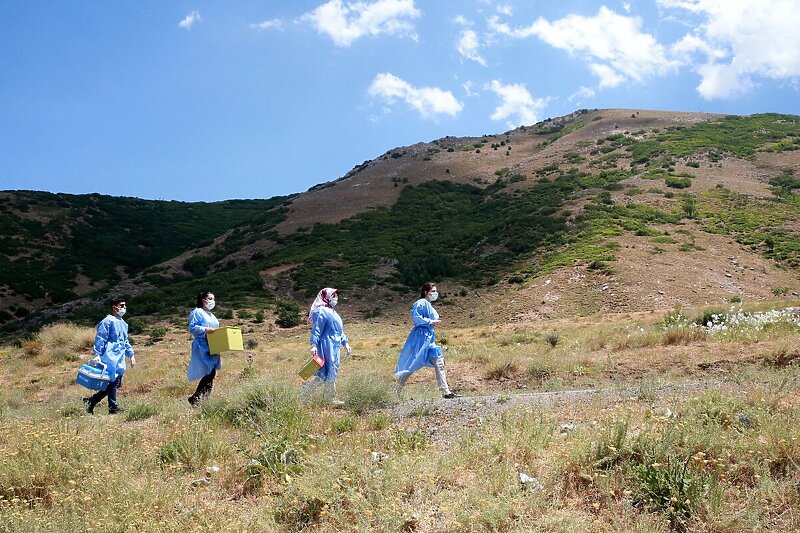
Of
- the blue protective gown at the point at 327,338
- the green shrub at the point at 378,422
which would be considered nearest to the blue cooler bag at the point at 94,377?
the blue protective gown at the point at 327,338

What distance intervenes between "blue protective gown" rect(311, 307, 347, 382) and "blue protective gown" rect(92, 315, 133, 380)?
329 centimetres

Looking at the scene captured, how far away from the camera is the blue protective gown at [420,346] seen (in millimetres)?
9094

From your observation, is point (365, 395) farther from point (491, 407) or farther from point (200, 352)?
point (200, 352)

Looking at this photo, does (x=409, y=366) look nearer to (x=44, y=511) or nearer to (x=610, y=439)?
(x=610, y=439)

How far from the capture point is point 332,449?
4902 millimetres

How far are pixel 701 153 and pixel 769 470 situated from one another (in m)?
52.3

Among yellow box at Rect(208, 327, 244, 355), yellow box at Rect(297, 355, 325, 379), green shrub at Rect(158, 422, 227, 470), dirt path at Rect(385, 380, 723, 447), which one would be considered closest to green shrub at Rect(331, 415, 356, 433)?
dirt path at Rect(385, 380, 723, 447)

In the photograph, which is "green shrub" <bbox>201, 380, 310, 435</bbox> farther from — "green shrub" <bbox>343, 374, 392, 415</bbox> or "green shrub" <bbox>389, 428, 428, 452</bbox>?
"green shrub" <bbox>389, 428, 428, 452</bbox>

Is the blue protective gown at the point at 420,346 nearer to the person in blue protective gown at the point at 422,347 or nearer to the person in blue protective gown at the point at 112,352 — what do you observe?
the person in blue protective gown at the point at 422,347

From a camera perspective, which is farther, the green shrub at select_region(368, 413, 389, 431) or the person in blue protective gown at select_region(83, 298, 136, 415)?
the person in blue protective gown at select_region(83, 298, 136, 415)

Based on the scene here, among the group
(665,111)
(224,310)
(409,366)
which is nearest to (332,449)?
(409,366)

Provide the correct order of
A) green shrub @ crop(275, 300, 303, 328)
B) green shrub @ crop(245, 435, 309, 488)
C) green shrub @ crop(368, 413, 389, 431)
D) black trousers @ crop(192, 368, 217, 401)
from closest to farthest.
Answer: green shrub @ crop(245, 435, 309, 488), green shrub @ crop(368, 413, 389, 431), black trousers @ crop(192, 368, 217, 401), green shrub @ crop(275, 300, 303, 328)

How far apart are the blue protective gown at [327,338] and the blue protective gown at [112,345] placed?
10.8 feet

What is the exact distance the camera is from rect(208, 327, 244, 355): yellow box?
8250 millimetres
